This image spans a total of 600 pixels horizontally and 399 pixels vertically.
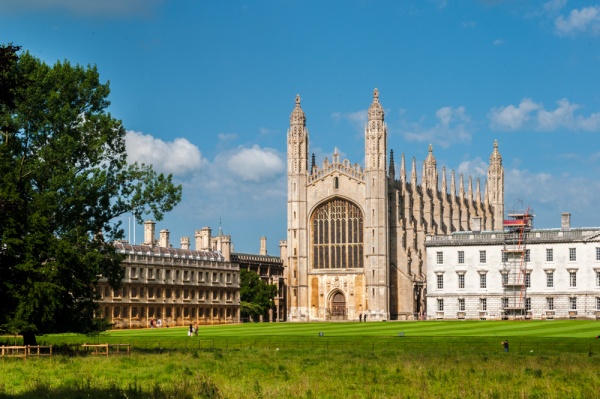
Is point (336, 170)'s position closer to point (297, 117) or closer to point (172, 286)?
point (297, 117)

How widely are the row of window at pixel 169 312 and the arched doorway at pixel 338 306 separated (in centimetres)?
1107

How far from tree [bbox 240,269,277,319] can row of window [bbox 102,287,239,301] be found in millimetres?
1762

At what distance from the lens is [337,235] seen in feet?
399

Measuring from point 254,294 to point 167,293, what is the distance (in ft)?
50.2

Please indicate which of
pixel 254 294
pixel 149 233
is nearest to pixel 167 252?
pixel 149 233

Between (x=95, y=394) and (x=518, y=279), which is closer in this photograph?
(x=95, y=394)

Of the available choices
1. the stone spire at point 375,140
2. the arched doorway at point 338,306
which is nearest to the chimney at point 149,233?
the arched doorway at point 338,306

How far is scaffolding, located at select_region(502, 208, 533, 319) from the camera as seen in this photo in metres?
102

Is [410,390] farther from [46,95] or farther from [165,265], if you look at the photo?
[165,265]

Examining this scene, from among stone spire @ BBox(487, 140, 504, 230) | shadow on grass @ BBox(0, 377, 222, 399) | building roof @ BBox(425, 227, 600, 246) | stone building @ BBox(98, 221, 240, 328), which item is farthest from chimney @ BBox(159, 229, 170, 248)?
shadow on grass @ BBox(0, 377, 222, 399)

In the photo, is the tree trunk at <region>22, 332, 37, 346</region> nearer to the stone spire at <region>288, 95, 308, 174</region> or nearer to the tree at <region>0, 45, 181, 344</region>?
the tree at <region>0, 45, 181, 344</region>

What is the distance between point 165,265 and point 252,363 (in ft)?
236

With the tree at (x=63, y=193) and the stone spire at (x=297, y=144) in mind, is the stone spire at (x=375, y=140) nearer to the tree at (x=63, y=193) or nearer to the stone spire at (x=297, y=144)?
the stone spire at (x=297, y=144)

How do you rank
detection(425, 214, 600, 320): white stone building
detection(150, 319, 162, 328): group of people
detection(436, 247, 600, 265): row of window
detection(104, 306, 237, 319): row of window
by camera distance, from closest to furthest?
1. detection(425, 214, 600, 320): white stone building
2. detection(436, 247, 600, 265): row of window
3. detection(104, 306, 237, 319): row of window
4. detection(150, 319, 162, 328): group of people
